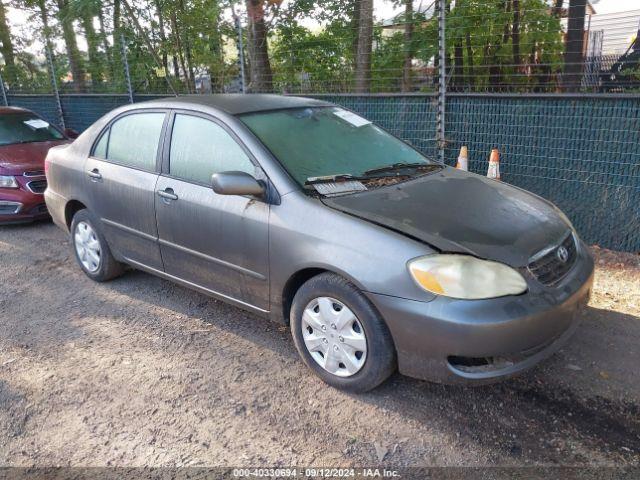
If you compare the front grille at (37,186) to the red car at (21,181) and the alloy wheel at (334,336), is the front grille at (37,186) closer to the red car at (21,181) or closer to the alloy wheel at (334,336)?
the red car at (21,181)

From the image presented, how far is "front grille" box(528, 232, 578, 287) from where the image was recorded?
281 cm

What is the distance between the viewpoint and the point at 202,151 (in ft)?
12.2

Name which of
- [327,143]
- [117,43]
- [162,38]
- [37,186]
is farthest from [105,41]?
[327,143]

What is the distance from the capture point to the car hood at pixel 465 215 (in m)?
2.80

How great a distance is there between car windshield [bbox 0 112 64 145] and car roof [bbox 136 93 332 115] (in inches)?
168

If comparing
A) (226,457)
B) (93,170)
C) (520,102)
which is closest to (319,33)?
(520,102)

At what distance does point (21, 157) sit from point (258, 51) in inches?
150

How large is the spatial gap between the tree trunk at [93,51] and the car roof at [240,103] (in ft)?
25.4

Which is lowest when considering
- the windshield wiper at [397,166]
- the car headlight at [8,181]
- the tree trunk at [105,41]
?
the car headlight at [8,181]

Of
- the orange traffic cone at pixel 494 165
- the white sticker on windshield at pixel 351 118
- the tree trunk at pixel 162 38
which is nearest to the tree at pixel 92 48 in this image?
the tree trunk at pixel 162 38

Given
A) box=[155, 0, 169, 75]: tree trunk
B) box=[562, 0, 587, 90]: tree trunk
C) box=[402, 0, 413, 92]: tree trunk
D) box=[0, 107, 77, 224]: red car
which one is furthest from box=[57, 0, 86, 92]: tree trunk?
box=[562, 0, 587, 90]: tree trunk

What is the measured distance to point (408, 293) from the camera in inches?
105

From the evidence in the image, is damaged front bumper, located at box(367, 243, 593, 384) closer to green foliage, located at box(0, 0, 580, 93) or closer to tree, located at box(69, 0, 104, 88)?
green foliage, located at box(0, 0, 580, 93)

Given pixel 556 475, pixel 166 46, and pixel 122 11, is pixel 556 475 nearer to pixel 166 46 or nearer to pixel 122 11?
pixel 166 46
